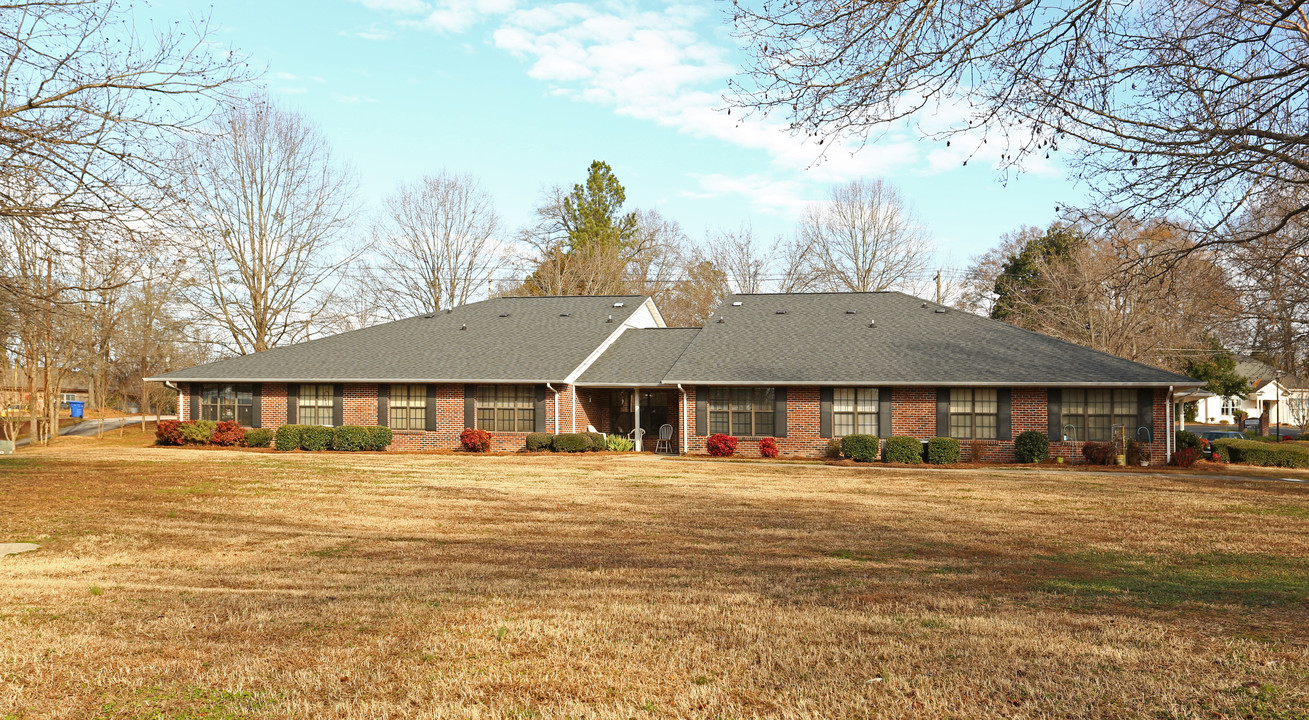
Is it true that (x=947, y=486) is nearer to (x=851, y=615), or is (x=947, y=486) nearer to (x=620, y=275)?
(x=851, y=615)

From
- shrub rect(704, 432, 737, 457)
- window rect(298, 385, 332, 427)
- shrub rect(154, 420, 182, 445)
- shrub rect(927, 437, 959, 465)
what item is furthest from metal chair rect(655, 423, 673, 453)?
shrub rect(154, 420, 182, 445)

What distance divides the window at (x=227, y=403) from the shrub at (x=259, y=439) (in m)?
1.14

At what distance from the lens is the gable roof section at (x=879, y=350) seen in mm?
25562

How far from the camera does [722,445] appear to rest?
1064 inches

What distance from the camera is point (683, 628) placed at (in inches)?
257

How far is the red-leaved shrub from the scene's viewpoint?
2817 cm

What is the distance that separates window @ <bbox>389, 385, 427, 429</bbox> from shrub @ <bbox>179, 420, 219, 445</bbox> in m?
6.53

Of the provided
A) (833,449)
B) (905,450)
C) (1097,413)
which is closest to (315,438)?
(833,449)

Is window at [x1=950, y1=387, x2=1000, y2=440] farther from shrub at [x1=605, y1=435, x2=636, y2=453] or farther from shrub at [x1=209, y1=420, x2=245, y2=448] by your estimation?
shrub at [x1=209, y1=420, x2=245, y2=448]

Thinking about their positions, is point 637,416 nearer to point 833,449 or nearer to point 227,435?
point 833,449

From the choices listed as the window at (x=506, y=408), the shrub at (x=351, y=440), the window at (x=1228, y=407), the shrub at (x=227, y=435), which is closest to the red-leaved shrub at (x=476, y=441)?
the window at (x=506, y=408)

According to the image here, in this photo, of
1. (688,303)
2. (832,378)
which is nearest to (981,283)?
(688,303)

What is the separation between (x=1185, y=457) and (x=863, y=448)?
9087mm

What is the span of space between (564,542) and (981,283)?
49043mm
